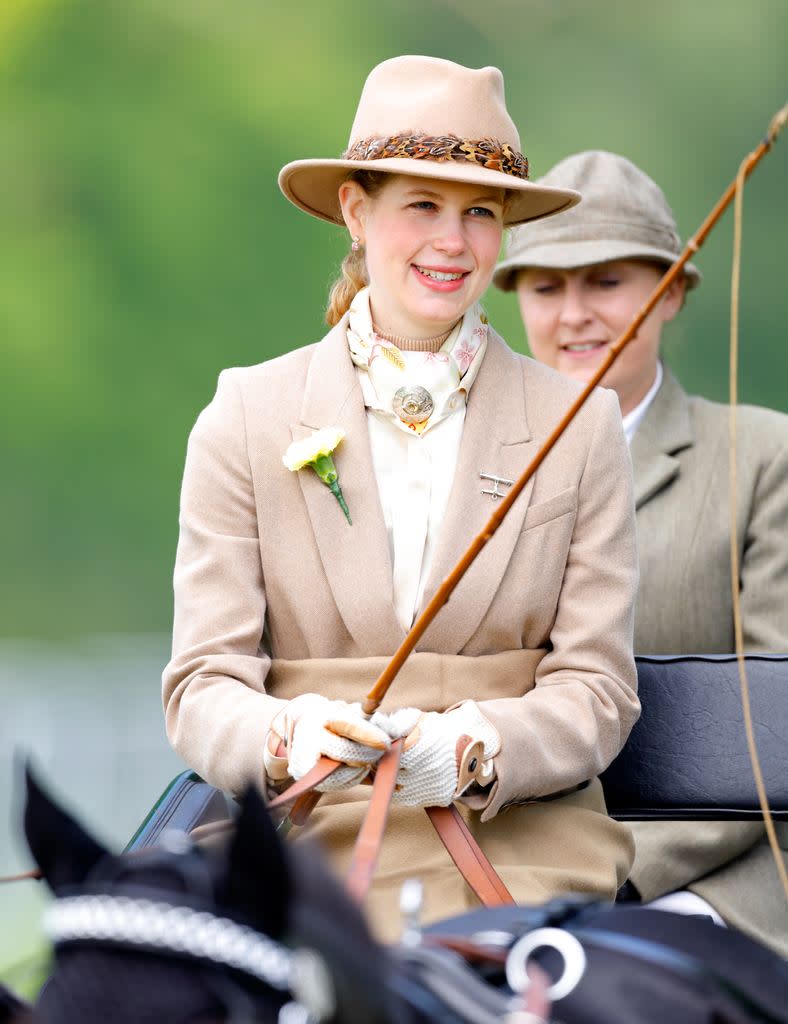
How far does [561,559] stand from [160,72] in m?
7.62

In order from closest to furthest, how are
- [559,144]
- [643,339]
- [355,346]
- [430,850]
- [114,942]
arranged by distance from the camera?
1. [114,942]
2. [430,850]
3. [355,346]
4. [643,339]
5. [559,144]

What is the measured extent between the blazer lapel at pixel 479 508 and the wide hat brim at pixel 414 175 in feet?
0.95

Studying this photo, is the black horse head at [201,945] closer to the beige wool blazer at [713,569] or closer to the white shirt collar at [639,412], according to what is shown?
the beige wool blazer at [713,569]

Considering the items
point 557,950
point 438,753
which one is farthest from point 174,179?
point 557,950

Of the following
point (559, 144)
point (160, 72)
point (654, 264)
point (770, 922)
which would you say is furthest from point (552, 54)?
point (770, 922)

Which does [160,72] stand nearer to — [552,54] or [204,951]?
[552,54]

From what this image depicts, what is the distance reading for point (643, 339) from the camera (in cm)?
358

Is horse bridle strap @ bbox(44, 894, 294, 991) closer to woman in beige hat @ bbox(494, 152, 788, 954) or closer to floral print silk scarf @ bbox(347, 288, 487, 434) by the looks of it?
floral print silk scarf @ bbox(347, 288, 487, 434)

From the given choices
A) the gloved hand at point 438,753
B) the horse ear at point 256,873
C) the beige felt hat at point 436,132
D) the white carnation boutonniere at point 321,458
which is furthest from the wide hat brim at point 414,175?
the horse ear at point 256,873

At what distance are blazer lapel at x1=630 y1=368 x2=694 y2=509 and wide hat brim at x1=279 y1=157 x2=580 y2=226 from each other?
831mm

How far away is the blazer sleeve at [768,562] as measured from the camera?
3.29m

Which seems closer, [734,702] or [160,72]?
[734,702]

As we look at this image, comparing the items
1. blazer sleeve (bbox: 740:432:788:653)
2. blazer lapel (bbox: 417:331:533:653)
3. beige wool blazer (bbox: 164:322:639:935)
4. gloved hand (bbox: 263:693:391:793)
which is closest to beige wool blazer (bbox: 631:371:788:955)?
blazer sleeve (bbox: 740:432:788:653)

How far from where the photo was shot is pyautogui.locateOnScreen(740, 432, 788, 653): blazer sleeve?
3291 mm
